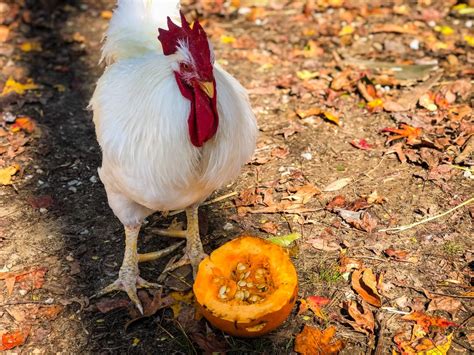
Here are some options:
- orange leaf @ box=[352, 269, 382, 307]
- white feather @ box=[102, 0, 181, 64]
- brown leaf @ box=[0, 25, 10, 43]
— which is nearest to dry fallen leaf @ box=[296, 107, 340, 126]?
white feather @ box=[102, 0, 181, 64]

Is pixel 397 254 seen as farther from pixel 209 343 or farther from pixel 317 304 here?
pixel 209 343

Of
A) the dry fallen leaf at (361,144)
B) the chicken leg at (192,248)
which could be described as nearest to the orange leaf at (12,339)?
the chicken leg at (192,248)

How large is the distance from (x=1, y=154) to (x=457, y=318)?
4.04 metres

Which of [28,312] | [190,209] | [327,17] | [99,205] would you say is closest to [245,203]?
[190,209]

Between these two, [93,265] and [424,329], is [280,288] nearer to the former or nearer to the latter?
[424,329]

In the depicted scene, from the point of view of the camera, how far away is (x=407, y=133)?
212 inches

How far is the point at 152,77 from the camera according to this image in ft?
11.5

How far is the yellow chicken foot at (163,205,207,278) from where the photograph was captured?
4352 millimetres

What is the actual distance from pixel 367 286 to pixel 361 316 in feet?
0.81

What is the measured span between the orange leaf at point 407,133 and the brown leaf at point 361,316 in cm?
197

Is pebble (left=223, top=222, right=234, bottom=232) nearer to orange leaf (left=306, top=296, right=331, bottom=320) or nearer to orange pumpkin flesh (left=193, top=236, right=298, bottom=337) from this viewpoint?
orange pumpkin flesh (left=193, top=236, right=298, bottom=337)

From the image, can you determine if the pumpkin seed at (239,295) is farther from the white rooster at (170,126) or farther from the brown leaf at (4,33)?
the brown leaf at (4,33)

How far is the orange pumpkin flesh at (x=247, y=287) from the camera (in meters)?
3.42

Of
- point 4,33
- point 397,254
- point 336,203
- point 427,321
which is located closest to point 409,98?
point 336,203
